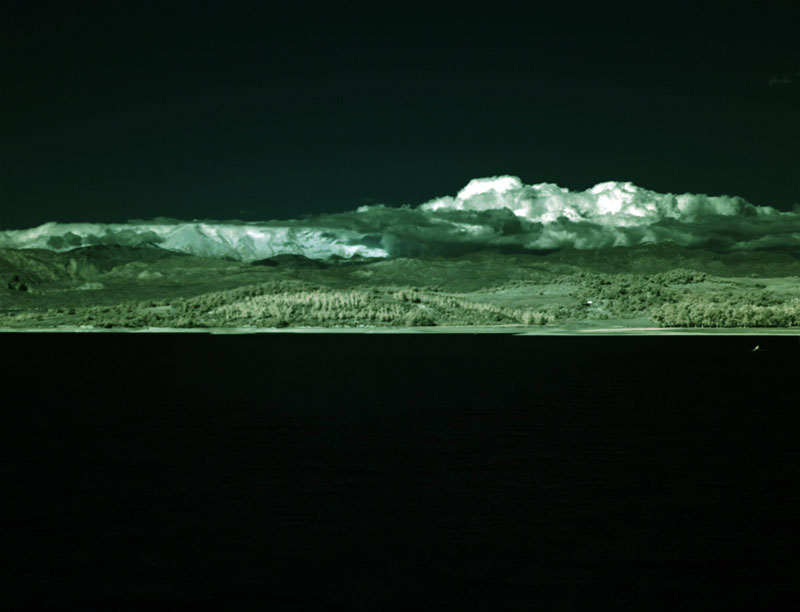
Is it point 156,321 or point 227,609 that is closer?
point 227,609

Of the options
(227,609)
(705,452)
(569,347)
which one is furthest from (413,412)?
(569,347)

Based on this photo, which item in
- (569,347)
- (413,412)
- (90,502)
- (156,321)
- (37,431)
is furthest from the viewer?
(156,321)

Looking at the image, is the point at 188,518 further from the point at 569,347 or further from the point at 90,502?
the point at 569,347

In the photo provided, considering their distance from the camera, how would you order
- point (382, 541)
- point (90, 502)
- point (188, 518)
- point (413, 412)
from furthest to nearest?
point (413, 412)
point (90, 502)
point (188, 518)
point (382, 541)

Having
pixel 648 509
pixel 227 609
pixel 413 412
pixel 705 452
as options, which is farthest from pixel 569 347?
pixel 227 609

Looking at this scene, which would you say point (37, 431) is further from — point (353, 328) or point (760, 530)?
point (353, 328)

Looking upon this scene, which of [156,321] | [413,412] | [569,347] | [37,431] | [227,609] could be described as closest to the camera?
[227,609]
